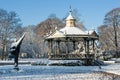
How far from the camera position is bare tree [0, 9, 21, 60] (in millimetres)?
74125

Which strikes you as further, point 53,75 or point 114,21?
point 114,21

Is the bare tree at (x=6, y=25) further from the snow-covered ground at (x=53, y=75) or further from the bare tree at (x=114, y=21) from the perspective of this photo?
the snow-covered ground at (x=53, y=75)

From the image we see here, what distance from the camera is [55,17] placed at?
320 ft

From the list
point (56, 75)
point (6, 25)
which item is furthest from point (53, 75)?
point (6, 25)

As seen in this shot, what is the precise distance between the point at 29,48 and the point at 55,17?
19.8 meters

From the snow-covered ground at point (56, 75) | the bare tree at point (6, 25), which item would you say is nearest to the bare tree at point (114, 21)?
the bare tree at point (6, 25)

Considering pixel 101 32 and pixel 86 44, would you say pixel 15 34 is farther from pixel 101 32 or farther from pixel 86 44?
pixel 86 44

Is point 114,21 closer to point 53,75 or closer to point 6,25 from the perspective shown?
point 6,25

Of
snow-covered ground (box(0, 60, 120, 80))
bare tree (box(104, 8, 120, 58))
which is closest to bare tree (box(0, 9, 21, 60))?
bare tree (box(104, 8, 120, 58))

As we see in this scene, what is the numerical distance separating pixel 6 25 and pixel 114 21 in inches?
1099

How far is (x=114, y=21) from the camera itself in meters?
81.6

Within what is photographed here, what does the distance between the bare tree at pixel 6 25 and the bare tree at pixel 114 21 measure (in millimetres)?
23984

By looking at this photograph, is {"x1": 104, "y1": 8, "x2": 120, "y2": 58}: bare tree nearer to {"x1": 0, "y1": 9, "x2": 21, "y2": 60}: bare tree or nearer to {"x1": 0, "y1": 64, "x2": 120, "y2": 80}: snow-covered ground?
{"x1": 0, "y1": 9, "x2": 21, "y2": 60}: bare tree

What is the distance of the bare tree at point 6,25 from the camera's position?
243 ft
